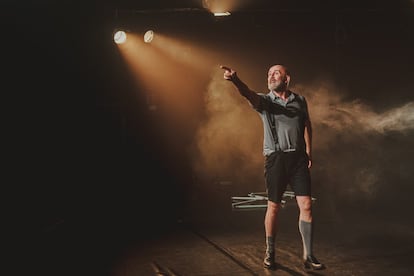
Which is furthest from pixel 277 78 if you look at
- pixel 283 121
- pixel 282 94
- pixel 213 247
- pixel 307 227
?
pixel 213 247

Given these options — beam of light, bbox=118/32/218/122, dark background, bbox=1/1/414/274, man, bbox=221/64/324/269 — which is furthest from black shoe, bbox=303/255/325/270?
beam of light, bbox=118/32/218/122

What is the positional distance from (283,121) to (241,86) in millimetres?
656

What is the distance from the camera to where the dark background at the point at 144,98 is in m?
8.04

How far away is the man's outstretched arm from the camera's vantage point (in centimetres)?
421

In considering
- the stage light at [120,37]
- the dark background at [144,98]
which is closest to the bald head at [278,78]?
the dark background at [144,98]

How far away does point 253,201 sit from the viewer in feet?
30.9

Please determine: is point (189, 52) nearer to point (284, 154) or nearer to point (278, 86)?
point (278, 86)

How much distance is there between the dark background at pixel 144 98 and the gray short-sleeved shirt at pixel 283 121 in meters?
3.83

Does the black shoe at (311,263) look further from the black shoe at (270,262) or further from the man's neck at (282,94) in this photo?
the man's neck at (282,94)

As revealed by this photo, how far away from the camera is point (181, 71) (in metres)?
9.90

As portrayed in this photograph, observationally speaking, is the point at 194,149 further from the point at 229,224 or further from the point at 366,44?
the point at 366,44

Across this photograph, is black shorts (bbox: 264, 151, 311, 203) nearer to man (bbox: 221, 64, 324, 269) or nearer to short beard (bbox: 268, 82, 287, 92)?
man (bbox: 221, 64, 324, 269)

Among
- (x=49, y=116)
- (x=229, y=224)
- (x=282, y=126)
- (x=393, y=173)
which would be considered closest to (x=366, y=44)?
(x=393, y=173)

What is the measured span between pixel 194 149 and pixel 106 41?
2989 mm
